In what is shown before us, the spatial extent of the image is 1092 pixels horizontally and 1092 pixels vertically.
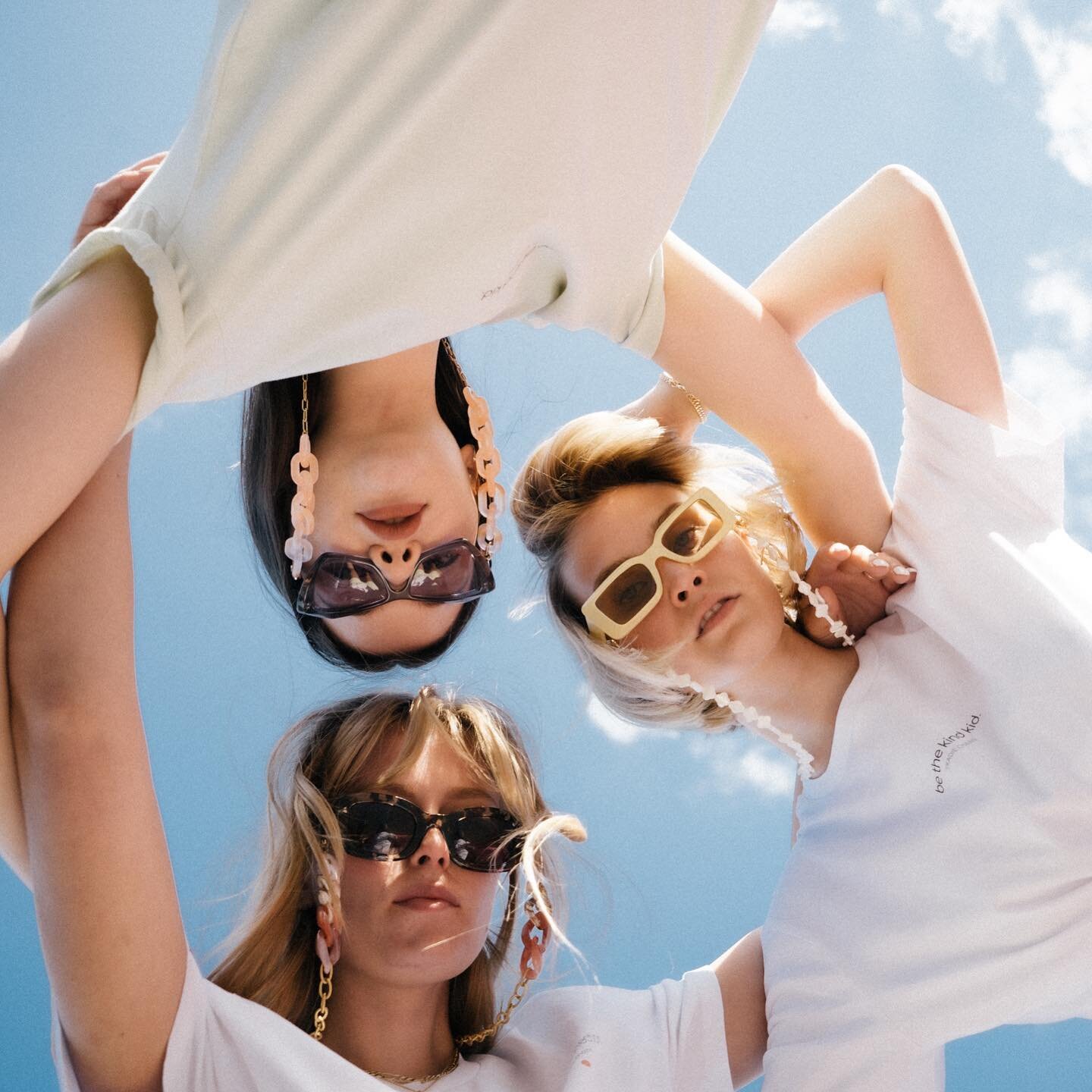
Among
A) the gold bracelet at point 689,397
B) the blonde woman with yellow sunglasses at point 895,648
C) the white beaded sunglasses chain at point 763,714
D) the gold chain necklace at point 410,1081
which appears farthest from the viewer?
the gold bracelet at point 689,397

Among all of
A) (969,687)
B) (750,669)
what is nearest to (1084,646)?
(969,687)

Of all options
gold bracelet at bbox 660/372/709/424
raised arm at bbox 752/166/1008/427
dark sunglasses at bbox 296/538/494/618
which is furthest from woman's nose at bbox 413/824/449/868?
raised arm at bbox 752/166/1008/427

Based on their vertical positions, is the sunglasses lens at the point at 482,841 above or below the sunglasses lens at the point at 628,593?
below

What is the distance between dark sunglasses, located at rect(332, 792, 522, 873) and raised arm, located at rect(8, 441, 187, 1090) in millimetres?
709

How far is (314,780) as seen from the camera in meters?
3.05

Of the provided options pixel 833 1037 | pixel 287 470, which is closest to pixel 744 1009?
pixel 833 1037

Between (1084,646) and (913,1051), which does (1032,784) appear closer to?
(1084,646)

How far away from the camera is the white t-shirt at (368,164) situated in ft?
6.03

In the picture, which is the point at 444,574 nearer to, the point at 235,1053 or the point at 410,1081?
the point at 235,1053

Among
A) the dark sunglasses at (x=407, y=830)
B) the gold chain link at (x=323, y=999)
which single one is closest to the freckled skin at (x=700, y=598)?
the dark sunglasses at (x=407, y=830)

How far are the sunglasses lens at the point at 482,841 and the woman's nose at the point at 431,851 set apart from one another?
0.08 feet

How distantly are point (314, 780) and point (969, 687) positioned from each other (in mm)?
1574

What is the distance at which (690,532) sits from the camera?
2.95 metres

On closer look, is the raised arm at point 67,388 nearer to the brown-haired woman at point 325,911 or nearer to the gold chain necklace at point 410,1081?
the brown-haired woman at point 325,911
